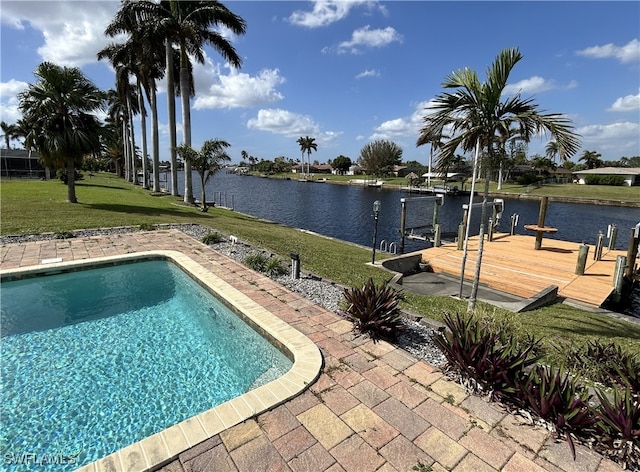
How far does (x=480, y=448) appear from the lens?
298 cm

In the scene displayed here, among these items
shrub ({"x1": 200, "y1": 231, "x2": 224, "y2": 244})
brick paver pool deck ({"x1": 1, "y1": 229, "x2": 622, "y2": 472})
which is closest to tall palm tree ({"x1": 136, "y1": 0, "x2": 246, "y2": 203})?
shrub ({"x1": 200, "y1": 231, "x2": 224, "y2": 244})

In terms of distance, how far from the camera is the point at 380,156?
8944 cm

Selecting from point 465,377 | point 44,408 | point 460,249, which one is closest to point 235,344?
point 44,408

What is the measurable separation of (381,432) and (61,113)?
17.0 metres

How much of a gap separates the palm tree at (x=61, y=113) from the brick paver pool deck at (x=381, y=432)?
49.0 ft

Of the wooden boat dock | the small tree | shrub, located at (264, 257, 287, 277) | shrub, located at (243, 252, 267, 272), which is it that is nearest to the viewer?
shrub, located at (264, 257, 287, 277)

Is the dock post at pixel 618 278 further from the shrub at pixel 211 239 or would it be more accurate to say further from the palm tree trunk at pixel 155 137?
the palm tree trunk at pixel 155 137

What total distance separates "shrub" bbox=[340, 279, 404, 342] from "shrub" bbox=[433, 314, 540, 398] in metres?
0.74

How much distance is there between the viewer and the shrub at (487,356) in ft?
12.1

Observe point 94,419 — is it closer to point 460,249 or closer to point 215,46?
point 460,249

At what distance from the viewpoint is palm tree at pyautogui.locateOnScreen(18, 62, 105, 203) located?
13.1m

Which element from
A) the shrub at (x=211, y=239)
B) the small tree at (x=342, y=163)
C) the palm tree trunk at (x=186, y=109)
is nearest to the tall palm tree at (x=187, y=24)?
the palm tree trunk at (x=186, y=109)

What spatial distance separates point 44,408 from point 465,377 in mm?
5039

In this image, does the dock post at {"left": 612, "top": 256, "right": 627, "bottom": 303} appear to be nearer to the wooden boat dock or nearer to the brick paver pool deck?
the wooden boat dock
